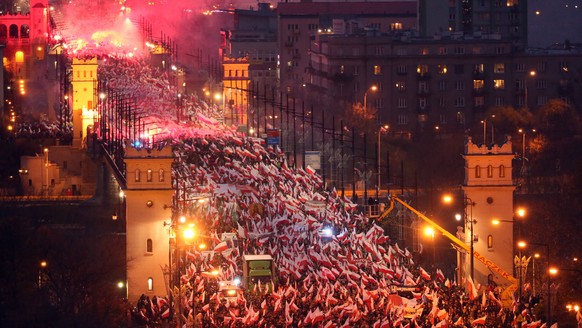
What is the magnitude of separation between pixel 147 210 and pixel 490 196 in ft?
31.7

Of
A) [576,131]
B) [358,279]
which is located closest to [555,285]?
[358,279]

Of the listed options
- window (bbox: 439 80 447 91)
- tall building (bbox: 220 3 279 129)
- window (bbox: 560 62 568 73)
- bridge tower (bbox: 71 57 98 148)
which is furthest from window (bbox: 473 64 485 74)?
bridge tower (bbox: 71 57 98 148)

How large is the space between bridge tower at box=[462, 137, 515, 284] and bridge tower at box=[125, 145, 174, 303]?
8428 millimetres

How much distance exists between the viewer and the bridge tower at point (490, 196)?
59438 mm

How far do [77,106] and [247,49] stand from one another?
48.1 meters

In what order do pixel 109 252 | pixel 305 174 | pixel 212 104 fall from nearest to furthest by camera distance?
pixel 109 252, pixel 305 174, pixel 212 104

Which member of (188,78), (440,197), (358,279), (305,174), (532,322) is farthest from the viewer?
(188,78)

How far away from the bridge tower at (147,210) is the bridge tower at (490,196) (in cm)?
843

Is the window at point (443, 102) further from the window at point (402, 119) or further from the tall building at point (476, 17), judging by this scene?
the tall building at point (476, 17)

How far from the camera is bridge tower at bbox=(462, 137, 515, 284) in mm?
59438

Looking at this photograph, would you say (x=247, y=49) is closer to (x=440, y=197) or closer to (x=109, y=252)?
(x=440, y=197)

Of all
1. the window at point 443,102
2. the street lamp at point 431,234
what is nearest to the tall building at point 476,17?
the window at point 443,102

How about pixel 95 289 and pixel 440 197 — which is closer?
pixel 95 289

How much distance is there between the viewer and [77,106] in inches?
3305
